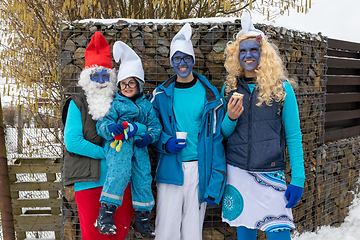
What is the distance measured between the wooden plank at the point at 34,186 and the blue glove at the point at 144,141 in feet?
8.03

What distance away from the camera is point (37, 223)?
13.3ft

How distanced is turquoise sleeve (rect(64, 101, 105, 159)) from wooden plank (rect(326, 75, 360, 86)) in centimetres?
384

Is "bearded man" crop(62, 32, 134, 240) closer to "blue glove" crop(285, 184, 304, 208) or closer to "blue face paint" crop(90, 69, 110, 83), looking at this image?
"blue face paint" crop(90, 69, 110, 83)

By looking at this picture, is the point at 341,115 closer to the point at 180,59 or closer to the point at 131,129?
the point at 180,59

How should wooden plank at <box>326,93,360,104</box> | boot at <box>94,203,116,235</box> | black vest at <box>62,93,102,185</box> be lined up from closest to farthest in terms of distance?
boot at <box>94,203,116,235</box> → black vest at <box>62,93,102,185</box> → wooden plank at <box>326,93,360,104</box>

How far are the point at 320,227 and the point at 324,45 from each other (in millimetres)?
2883

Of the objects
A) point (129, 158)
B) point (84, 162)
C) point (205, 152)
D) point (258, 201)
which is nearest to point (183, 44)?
point (205, 152)

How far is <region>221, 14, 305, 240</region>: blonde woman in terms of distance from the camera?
7.07 ft

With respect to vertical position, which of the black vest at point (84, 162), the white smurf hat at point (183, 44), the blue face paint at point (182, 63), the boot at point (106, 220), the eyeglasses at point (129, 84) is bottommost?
the boot at point (106, 220)

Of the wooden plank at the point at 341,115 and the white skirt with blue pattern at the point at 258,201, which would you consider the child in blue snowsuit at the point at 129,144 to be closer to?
the white skirt with blue pattern at the point at 258,201

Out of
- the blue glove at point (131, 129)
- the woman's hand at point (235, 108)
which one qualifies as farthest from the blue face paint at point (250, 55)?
the blue glove at point (131, 129)

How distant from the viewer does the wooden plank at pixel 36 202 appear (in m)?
4.02

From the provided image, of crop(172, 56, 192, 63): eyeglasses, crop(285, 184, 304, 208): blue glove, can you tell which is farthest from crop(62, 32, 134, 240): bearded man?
Answer: crop(285, 184, 304, 208): blue glove

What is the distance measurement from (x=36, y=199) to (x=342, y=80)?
18.0 feet
